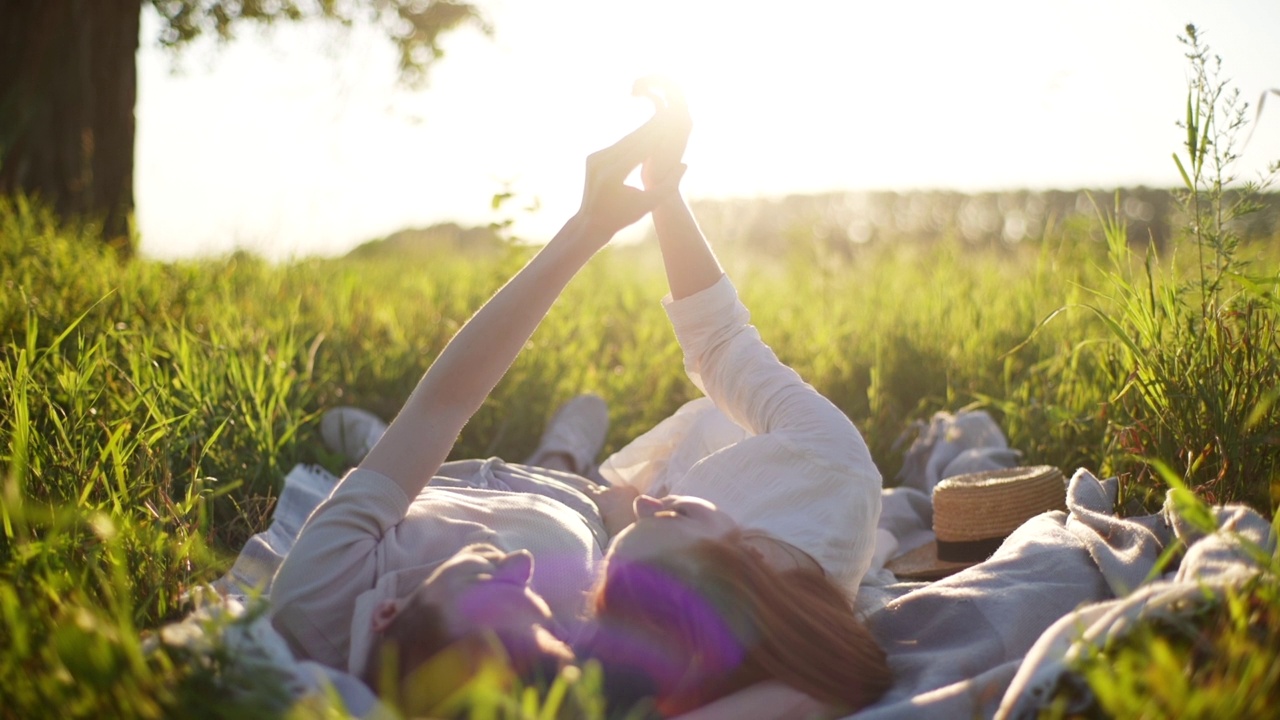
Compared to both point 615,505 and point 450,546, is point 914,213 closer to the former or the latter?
point 615,505

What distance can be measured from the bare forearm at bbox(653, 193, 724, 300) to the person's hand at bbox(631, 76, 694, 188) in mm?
131

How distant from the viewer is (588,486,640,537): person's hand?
9.73 feet

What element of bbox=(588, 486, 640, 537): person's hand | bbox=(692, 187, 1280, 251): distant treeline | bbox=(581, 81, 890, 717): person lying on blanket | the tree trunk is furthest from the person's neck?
bbox=(692, 187, 1280, 251): distant treeline

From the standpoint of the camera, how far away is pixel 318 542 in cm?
193

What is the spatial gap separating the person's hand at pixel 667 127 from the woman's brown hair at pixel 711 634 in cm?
106

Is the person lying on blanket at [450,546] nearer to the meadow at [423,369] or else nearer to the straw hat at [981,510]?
the meadow at [423,369]

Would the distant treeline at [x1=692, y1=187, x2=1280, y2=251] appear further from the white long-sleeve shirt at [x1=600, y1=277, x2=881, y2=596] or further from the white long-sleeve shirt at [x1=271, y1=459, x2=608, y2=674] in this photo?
the white long-sleeve shirt at [x1=271, y1=459, x2=608, y2=674]

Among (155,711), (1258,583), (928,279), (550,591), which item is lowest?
(550,591)

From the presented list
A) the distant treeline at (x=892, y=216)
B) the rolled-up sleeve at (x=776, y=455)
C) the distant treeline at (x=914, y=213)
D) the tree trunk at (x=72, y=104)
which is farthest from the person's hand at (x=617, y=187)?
the distant treeline at (x=914, y=213)

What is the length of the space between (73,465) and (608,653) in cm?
140

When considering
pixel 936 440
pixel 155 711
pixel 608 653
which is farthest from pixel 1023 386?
pixel 155 711

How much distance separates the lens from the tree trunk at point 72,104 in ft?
18.4

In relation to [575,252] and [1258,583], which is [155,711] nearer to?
[575,252]

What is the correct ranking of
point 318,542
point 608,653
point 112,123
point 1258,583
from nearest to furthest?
point 1258,583, point 608,653, point 318,542, point 112,123
